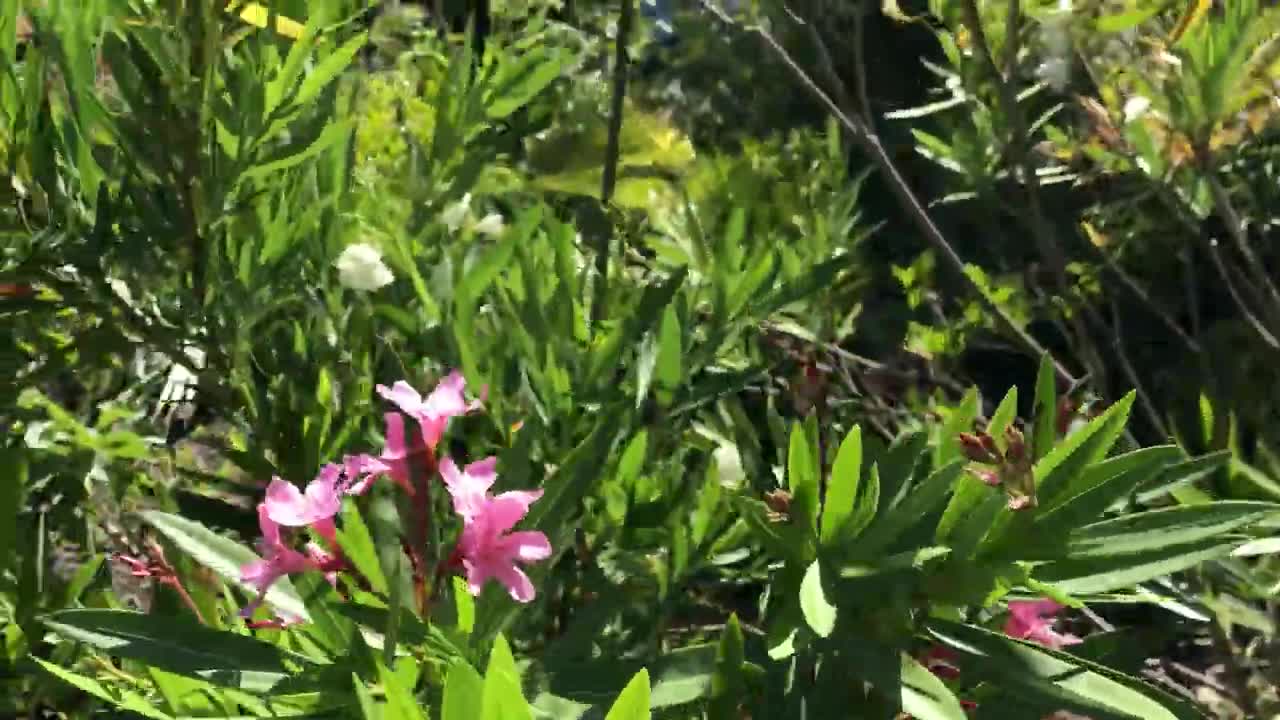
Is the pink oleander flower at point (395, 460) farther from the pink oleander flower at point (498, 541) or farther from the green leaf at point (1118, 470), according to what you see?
the green leaf at point (1118, 470)

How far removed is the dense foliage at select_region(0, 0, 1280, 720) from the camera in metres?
0.66

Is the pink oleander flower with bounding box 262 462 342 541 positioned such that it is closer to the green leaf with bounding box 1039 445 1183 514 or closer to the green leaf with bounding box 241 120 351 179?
the green leaf with bounding box 241 120 351 179

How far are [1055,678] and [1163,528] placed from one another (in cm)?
12

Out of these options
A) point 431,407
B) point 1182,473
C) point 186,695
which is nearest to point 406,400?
point 431,407

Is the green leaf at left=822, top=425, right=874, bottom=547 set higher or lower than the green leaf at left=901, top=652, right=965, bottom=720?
higher

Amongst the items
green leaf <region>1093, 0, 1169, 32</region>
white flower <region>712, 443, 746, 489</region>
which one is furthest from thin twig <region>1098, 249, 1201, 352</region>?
white flower <region>712, 443, 746, 489</region>

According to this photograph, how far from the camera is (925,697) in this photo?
63 cm

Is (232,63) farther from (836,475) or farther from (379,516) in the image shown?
(836,475)

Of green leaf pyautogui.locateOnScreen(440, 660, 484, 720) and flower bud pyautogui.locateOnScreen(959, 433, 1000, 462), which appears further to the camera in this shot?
flower bud pyautogui.locateOnScreen(959, 433, 1000, 462)

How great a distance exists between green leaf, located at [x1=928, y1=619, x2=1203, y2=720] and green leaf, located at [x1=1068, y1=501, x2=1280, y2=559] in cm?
7

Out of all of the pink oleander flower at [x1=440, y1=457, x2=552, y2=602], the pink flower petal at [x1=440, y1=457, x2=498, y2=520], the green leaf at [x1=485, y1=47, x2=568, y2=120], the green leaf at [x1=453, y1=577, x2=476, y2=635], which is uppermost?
the green leaf at [x1=485, y1=47, x2=568, y2=120]

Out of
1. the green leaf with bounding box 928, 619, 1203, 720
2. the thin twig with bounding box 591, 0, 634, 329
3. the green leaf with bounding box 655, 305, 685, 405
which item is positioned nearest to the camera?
the green leaf with bounding box 928, 619, 1203, 720

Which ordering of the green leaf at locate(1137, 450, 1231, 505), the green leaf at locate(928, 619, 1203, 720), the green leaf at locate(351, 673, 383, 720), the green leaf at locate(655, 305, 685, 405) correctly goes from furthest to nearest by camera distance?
the green leaf at locate(655, 305, 685, 405) < the green leaf at locate(1137, 450, 1231, 505) < the green leaf at locate(928, 619, 1203, 720) < the green leaf at locate(351, 673, 383, 720)

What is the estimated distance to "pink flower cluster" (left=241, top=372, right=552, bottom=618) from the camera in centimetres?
66
